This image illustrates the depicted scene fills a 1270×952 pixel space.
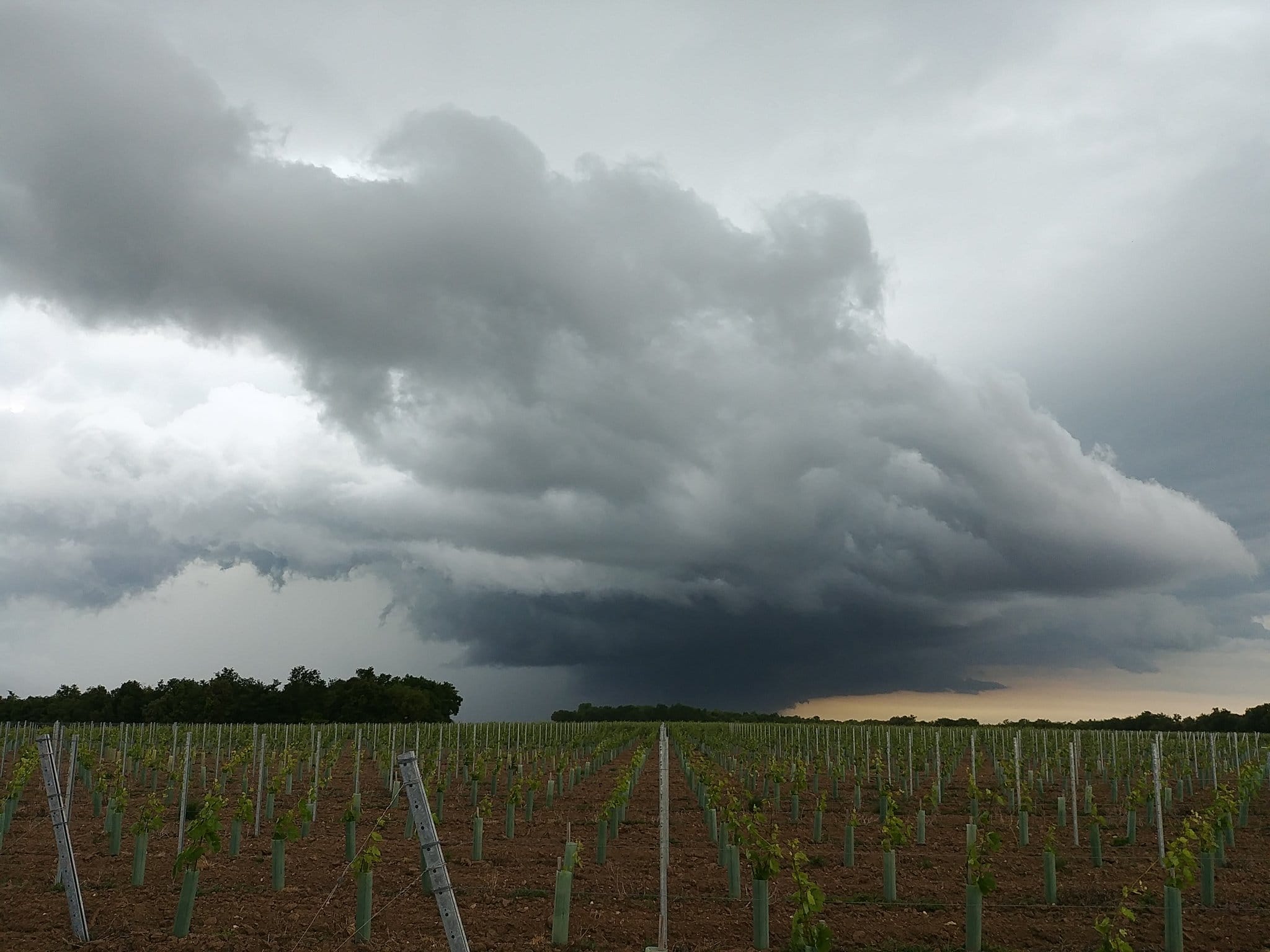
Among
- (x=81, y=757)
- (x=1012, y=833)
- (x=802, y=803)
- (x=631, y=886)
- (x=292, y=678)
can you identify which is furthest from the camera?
(x=292, y=678)

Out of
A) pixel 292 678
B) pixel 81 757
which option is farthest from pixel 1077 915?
pixel 292 678

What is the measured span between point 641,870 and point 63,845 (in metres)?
6.77

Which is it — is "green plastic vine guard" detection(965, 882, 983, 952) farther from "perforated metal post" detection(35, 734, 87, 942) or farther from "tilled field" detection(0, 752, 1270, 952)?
"perforated metal post" detection(35, 734, 87, 942)

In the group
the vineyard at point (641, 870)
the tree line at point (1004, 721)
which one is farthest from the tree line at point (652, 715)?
the vineyard at point (641, 870)

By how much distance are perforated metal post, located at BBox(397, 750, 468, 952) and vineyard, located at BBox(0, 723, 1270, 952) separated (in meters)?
0.06

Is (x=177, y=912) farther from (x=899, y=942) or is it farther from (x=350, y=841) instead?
(x=899, y=942)

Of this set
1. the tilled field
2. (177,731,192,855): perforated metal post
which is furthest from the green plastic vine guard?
(177,731,192,855): perforated metal post

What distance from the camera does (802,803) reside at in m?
20.7

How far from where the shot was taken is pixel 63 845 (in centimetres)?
917

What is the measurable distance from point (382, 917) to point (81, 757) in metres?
20.8

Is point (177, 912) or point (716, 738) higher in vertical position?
point (177, 912)

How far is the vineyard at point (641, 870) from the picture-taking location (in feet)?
29.2

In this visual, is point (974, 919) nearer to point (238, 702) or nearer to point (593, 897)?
point (593, 897)

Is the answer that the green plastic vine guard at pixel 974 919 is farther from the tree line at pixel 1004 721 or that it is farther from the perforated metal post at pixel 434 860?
the tree line at pixel 1004 721
